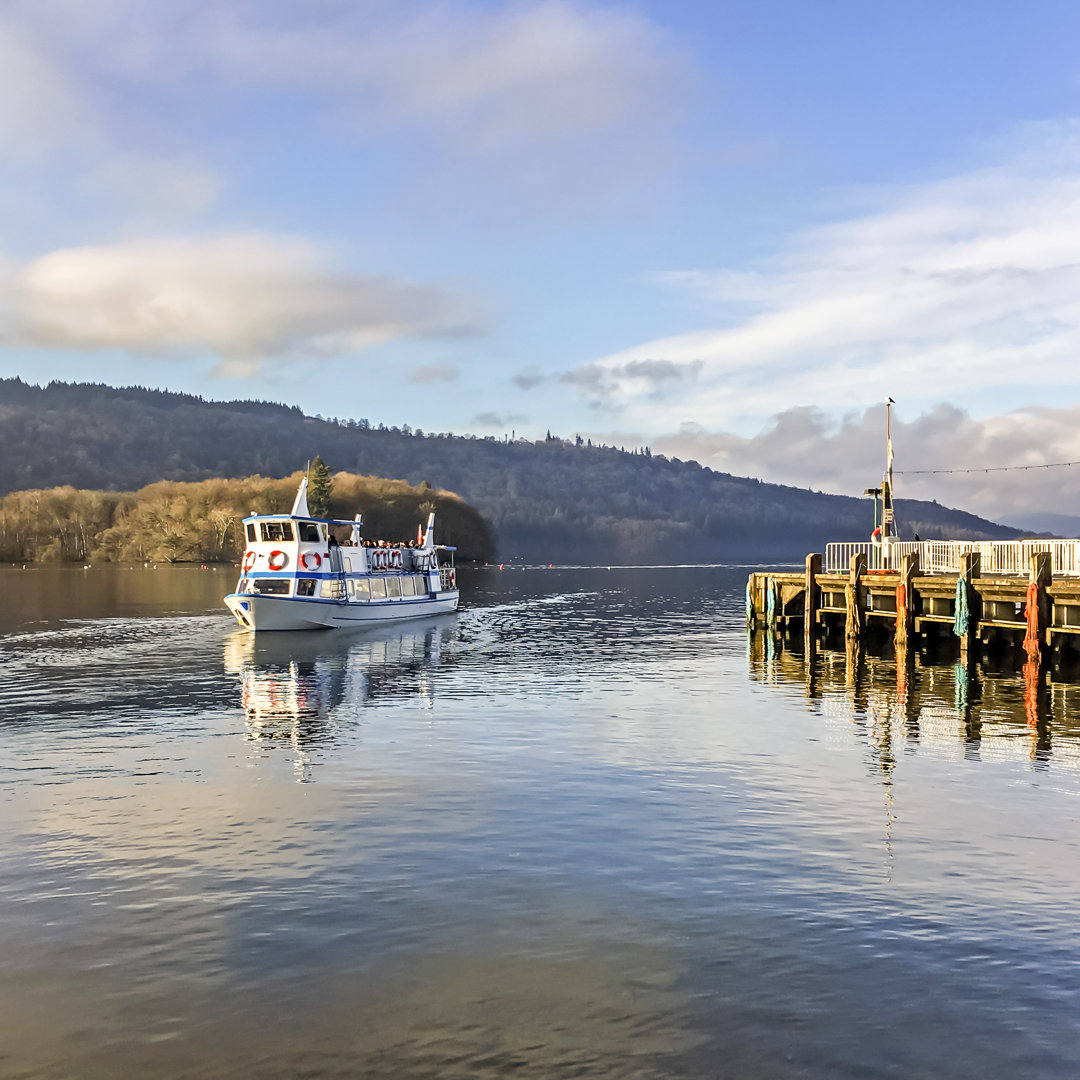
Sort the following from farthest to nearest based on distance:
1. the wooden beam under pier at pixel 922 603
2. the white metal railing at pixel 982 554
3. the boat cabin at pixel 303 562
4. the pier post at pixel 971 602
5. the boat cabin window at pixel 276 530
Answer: the boat cabin window at pixel 276 530 → the boat cabin at pixel 303 562 → the pier post at pixel 971 602 → the white metal railing at pixel 982 554 → the wooden beam under pier at pixel 922 603

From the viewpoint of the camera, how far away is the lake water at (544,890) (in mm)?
11922

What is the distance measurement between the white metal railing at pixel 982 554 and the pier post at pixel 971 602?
738 millimetres

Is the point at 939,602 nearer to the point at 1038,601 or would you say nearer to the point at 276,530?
the point at 1038,601

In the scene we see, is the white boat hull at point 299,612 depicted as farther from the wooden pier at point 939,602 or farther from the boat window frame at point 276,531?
the wooden pier at point 939,602

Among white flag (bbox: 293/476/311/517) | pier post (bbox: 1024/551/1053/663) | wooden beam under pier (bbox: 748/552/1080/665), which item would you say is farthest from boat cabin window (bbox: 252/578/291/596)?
pier post (bbox: 1024/551/1053/663)

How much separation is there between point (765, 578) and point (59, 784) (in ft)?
176

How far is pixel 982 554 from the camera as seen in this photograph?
53625 mm

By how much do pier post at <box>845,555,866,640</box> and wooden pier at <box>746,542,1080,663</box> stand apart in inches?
2.2

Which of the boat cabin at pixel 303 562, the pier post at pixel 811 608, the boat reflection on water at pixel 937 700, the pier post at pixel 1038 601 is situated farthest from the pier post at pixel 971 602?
the boat cabin at pixel 303 562

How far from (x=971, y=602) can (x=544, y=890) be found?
38988 millimetres

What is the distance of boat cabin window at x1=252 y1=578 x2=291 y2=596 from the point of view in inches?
2761

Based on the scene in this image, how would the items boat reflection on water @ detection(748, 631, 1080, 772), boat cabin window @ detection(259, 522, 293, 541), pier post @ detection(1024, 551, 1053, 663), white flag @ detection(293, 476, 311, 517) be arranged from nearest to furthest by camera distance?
boat reflection on water @ detection(748, 631, 1080, 772) < pier post @ detection(1024, 551, 1053, 663) < boat cabin window @ detection(259, 522, 293, 541) < white flag @ detection(293, 476, 311, 517)

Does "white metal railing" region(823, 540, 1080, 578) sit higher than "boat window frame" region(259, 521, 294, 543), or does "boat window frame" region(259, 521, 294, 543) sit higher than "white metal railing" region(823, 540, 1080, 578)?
"boat window frame" region(259, 521, 294, 543)

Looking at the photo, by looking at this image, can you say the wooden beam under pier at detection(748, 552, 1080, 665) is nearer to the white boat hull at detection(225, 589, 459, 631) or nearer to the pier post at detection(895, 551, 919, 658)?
the pier post at detection(895, 551, 919, 658)
